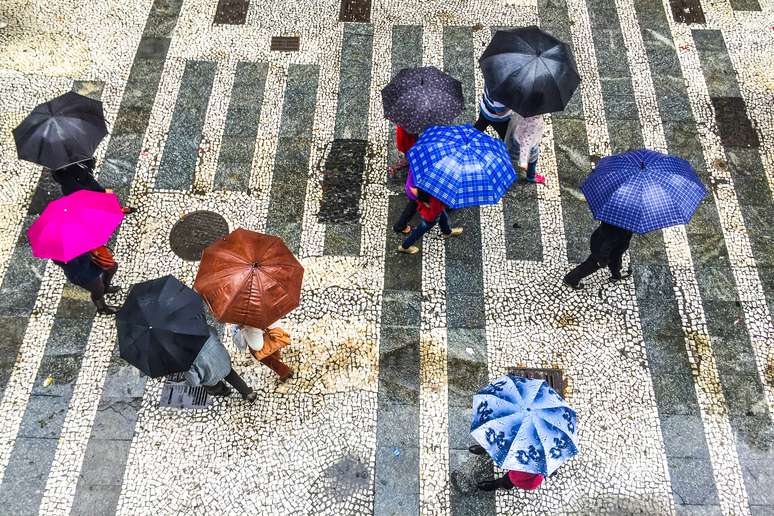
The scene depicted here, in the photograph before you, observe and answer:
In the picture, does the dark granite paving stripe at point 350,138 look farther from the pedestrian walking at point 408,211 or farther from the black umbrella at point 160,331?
the black umbrella at point 160,331

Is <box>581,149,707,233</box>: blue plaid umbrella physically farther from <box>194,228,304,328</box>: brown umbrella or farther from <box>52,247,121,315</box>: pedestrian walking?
<box>52,247,121,315</box>: pedestrian walking

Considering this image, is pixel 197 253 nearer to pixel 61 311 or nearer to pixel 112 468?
pixel 61 311

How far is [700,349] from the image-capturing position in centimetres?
686

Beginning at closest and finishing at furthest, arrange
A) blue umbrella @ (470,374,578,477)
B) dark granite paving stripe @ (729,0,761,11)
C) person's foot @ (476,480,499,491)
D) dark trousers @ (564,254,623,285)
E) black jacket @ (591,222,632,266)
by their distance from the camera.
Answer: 1. blue umbrella @ (470,374,578,477)
2. person's foot @ (476,480,499,491)
3. black jacket @ (591,222,632,266)
4. dark trousers @ (564,254,623,285)
5. dark granite paving stripe @ (729,0,761,11)

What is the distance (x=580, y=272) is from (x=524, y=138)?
5.54 feet

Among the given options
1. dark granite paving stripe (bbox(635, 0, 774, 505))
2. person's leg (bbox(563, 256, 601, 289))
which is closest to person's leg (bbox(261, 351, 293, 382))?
person's leg (bbox(563, 256, 601, 289))

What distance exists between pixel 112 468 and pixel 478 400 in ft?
12.6

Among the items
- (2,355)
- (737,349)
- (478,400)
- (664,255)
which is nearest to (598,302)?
(664,255)

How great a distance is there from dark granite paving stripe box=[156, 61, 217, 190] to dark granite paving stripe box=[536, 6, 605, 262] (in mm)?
4554

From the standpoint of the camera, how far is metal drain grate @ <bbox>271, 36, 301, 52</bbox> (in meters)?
9.33

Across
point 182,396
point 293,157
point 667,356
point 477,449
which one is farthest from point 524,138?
point 182,396

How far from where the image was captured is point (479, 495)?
239 inches

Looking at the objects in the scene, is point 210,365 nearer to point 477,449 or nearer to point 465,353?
point 477,449

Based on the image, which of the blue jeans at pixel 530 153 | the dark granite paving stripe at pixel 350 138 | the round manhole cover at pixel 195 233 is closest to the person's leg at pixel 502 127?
the blue jeans at pixel 530 153
